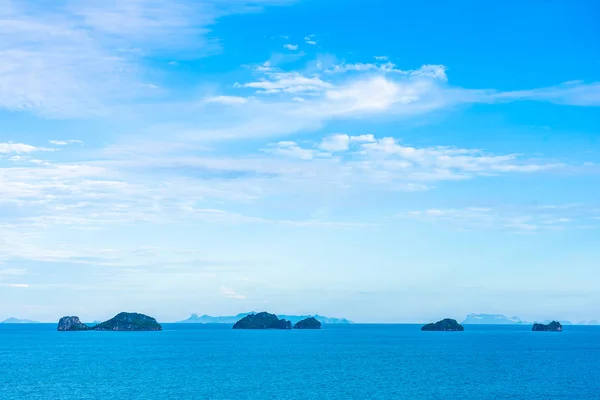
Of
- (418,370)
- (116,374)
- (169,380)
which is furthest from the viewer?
(418,370)

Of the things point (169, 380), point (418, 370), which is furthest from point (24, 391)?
point (418, 370)

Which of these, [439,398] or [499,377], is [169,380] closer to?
[439,398]

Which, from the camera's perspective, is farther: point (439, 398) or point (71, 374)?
point (71, 374)

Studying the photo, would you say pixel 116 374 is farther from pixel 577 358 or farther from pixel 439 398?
pixel 577 358

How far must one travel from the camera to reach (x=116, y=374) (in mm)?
140875

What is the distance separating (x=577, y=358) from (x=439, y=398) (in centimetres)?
11224

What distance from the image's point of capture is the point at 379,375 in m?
141

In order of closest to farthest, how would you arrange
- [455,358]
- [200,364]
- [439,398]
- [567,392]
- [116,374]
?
[439,398] < [567,392] < [116,374] < [200,364] < [455,358]

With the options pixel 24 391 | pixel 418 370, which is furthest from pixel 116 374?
pixel 418 370

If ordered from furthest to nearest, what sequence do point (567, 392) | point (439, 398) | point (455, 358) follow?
point (455, 358) → point (567, 392) → point (439, 398)

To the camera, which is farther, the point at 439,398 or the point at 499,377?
the point at 499,377

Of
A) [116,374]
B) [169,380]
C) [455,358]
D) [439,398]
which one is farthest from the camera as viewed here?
[455,358]

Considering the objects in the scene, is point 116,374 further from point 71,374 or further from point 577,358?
point 577,358

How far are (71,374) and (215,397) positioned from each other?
49.8 m
